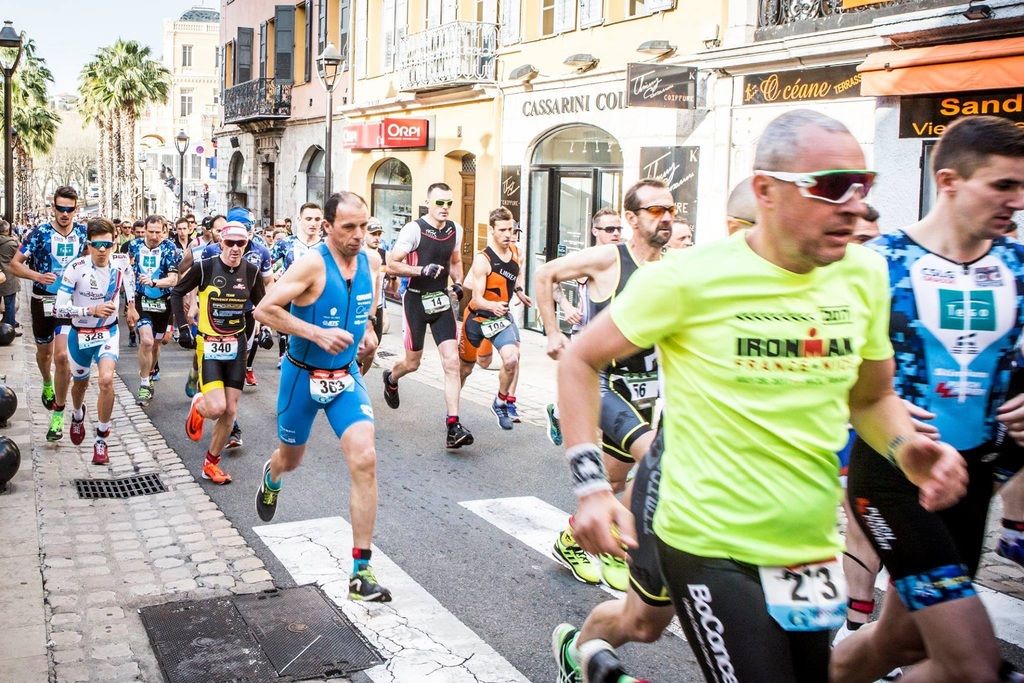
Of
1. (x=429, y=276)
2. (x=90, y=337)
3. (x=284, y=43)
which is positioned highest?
(x=284, y=43)

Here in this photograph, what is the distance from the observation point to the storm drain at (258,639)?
469 cm

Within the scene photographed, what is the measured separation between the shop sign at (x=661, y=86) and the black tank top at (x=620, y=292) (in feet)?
31.6

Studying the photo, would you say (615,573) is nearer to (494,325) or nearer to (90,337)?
(494,325)

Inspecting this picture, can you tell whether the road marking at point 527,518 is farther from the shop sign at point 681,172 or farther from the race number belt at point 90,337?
the shop sign at point 681,172

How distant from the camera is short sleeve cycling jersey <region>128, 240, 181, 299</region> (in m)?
13.2

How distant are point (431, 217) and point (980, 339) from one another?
766 centimetres

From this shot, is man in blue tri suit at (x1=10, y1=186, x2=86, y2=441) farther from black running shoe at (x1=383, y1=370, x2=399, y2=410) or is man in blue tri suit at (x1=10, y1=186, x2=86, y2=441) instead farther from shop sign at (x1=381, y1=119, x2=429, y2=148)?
shop sign at (x1=381, y1=119, x2=429, y2=148)

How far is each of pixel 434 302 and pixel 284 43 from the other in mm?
26226

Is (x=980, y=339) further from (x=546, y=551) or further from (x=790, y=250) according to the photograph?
(x=546, y=551)

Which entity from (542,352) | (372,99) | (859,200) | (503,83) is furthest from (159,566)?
(372,99)

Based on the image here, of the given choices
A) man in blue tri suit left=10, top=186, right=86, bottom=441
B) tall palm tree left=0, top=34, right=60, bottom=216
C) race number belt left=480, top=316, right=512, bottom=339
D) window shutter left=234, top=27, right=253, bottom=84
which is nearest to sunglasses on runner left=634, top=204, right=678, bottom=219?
race number belt left=480, top=316, right=512, bottom=339

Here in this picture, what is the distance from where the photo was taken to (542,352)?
17.4 meters

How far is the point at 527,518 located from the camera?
7.22m

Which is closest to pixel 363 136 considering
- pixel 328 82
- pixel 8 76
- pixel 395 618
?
pixel 328 82
